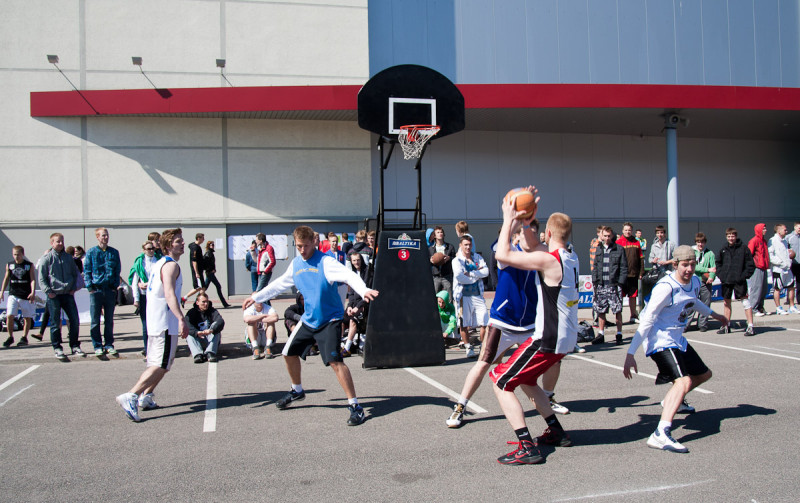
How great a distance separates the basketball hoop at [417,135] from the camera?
9.66 metres

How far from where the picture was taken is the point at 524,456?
4836 mm

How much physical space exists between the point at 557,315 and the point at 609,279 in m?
6.45

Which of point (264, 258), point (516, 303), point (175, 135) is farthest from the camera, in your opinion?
point (175, 135)

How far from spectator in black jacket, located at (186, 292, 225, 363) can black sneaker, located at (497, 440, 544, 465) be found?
6243 millimetres

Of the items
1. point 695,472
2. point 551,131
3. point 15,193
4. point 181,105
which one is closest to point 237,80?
point 181,105

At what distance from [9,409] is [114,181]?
13317 mm

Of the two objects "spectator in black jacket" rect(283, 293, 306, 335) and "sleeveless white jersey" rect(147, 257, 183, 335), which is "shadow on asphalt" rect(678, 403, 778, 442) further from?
"spectator in black jacket" rect(283, 293, 306, 335)

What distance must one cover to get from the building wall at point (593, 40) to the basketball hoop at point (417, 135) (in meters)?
11.5

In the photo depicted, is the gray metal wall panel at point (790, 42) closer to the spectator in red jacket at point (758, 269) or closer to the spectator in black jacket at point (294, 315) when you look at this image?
the spectator in red jacket at point (758, 269)

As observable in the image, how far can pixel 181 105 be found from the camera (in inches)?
725

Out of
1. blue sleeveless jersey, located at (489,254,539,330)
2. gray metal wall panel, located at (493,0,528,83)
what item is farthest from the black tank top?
gray metal wall panel, located at (493,0,528,83)

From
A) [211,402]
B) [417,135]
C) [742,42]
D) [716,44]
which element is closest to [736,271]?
[417,135]

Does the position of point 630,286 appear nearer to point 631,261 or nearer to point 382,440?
point 631,261

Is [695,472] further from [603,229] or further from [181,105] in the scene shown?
[181,105]
